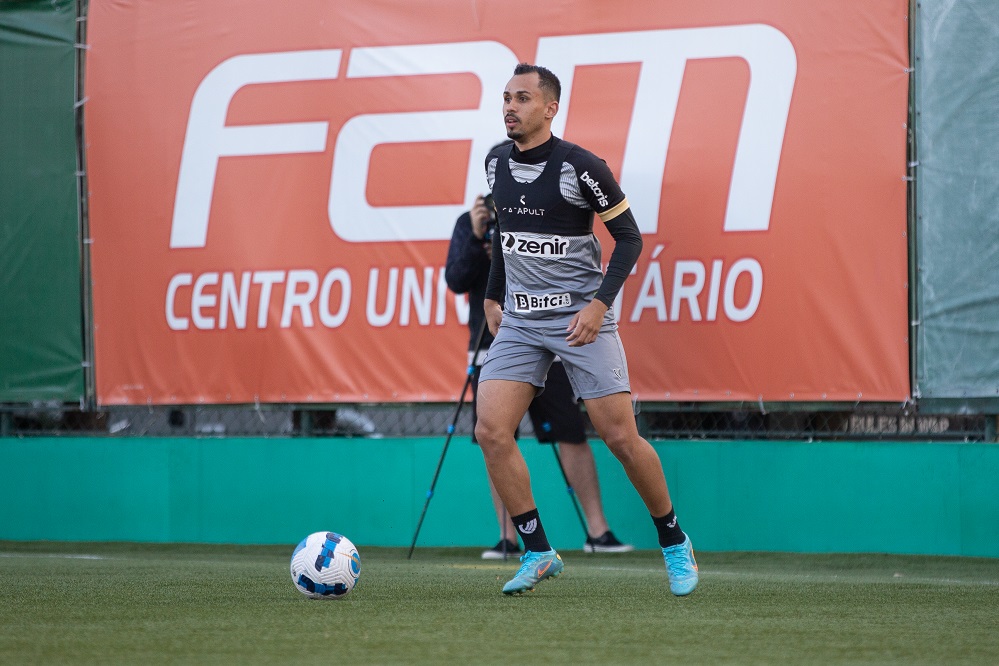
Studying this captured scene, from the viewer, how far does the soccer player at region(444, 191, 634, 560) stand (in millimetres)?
8766

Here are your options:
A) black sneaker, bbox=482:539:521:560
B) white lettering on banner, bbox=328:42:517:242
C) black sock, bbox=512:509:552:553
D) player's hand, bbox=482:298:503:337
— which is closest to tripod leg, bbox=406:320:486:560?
black sneaker, bbox=482:539:521:560

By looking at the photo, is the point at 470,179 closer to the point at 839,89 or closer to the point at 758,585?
the point at 839,89

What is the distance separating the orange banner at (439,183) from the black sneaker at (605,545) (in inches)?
33.7

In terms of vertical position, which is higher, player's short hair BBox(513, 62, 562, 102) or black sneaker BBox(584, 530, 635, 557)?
player's short hair BBox(513, 62, 562, 102)

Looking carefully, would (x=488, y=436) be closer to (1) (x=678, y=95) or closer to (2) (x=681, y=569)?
(2) (x=681, y=569)

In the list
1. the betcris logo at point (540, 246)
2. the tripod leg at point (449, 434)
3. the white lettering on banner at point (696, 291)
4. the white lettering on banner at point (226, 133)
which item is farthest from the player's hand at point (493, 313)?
the white lettering on banner at point (226, 133)

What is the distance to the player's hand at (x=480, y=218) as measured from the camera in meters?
8.68

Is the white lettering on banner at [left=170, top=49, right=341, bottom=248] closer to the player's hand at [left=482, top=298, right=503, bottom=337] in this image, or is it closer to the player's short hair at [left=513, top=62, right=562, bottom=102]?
the player's hand at [left=482, top=298, right=503, bottom=337]

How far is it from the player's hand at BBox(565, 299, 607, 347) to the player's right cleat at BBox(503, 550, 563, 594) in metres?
0.87

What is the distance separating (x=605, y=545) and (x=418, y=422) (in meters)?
1.83

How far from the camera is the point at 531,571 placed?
235 inches

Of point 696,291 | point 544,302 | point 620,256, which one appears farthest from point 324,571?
point 696,291

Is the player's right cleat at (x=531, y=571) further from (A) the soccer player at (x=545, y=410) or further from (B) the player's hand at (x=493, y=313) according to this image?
(A) the soccer player at (x=545, y=410)

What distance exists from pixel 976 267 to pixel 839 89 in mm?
1266
